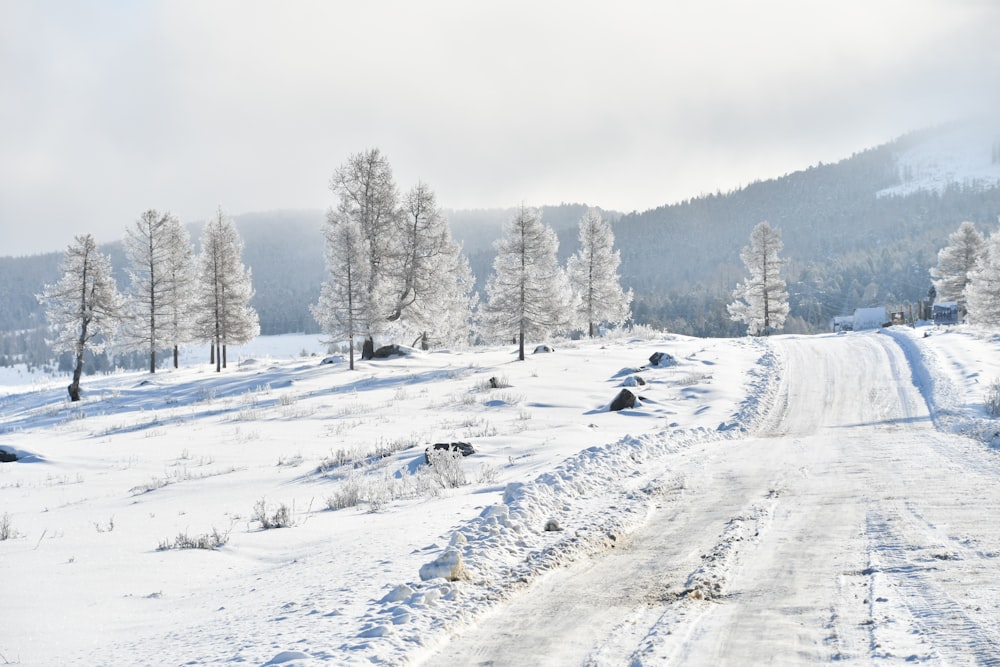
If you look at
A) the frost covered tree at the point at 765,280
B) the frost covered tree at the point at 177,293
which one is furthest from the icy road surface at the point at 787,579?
the frost covered tree at the point at 765,280

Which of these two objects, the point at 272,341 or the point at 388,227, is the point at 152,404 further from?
the point at 272,341

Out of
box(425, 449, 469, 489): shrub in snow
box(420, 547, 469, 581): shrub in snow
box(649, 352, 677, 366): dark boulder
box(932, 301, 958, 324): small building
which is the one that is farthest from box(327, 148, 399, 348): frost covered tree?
box(932, 301, 958, 324): small building

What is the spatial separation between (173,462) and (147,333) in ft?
111

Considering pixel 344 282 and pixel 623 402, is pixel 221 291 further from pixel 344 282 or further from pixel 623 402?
pixel 623 402

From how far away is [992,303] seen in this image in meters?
36.5

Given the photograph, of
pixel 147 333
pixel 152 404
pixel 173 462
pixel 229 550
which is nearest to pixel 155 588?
pixel 229 550

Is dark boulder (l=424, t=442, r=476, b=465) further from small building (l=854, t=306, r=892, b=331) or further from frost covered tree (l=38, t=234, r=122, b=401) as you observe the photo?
small building (l=854, t=306, r=892, b=331)

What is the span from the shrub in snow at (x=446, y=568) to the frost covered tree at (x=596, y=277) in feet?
154

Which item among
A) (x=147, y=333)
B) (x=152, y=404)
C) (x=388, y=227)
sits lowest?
(x=152, y=404)

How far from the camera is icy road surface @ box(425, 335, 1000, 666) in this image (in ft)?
13.0

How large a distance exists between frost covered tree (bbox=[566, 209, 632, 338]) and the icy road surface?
41.6 meters

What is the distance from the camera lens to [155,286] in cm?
4406

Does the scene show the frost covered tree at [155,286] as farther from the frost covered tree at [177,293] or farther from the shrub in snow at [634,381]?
the shrub in snow at [634,381]

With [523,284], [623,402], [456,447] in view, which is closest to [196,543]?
[456,447]
